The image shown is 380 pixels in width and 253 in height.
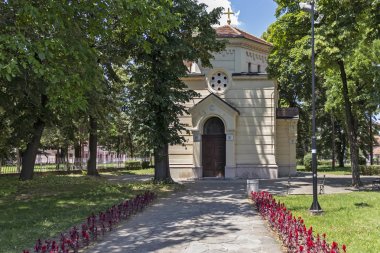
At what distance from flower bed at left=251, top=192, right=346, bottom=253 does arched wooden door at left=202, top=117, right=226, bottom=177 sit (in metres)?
14.8

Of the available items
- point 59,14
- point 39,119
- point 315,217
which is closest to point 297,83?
point 39,119

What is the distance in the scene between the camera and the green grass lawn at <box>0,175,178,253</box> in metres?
9.52

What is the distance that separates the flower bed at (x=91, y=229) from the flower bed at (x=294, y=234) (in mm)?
3996

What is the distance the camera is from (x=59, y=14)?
33.1 feet

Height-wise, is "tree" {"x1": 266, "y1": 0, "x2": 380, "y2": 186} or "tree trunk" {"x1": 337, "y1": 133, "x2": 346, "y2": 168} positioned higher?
"tree" {"x1": 266, "y1": 0, "x2": 380, "y2": 186}

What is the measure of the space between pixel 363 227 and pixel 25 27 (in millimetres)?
9827

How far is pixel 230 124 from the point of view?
1054 inches

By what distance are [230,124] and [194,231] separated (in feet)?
56.7

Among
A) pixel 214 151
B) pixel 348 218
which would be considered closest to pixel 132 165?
pixel 214 151

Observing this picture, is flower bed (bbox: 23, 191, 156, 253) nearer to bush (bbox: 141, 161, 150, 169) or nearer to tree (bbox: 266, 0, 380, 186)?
tree (bbox: 266, 0, 380, 186)

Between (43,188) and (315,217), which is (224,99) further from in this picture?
(315,217)

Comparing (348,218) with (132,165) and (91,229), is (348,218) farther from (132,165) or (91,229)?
(132,165)

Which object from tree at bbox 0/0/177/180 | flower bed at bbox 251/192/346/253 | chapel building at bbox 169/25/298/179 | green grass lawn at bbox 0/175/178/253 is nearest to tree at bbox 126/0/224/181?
green grass lawn at bbox 0/175/178/253

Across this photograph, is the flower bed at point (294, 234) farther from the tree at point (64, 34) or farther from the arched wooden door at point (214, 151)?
the arched wooden door at point (214, 151)
